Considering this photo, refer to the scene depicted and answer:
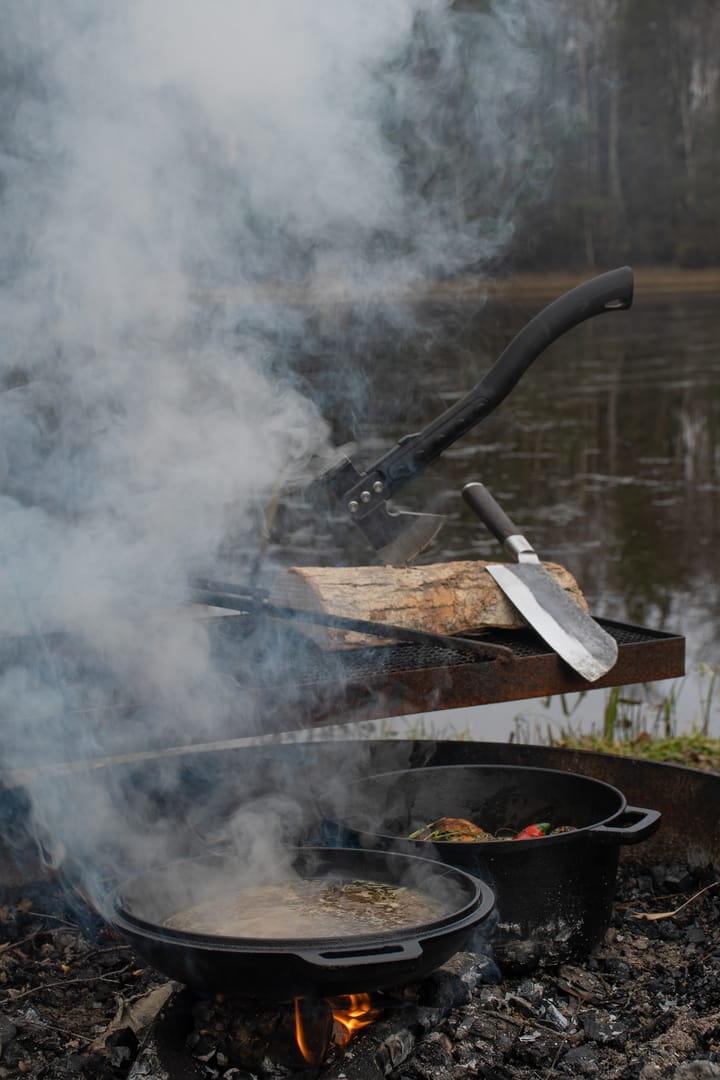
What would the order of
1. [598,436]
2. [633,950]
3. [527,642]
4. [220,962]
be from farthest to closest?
[598,436]
[527,642]
[633,950]
[220,962]

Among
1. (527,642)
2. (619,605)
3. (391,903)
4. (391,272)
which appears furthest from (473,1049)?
(619,605)

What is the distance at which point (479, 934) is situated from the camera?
256cm

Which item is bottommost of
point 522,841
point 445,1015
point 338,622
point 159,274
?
point 445,1015

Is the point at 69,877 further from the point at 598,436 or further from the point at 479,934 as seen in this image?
the point at 598,436

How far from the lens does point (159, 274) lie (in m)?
3.53

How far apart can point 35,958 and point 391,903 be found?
1.00 metres

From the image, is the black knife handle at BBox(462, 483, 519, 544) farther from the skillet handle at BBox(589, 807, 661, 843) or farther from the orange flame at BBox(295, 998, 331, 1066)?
the orange flame at BBox(295, 998, 331, 1066)

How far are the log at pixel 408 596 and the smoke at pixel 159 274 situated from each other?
33cm

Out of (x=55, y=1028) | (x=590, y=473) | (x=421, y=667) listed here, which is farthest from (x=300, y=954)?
(x=590, y=473)

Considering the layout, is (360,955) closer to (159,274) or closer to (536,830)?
(536,830)

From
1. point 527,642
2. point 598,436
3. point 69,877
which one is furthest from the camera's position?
point 598,436

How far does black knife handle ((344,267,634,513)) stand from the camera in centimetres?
339

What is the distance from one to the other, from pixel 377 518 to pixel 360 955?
1.79 metres

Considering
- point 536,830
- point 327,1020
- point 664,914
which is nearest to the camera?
point 327,1020
